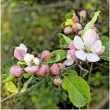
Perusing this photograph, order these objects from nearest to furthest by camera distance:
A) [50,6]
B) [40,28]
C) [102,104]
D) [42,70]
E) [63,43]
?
[42,70]
[63,43]
[50,6]
[102,104]
[40,28]

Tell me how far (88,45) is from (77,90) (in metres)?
0.14

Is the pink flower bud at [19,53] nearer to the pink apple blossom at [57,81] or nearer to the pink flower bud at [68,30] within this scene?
the pink apple blossom at [57,81]

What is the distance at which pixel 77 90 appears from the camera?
46.4 inches

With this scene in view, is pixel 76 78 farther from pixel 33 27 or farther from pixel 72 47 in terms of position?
pixel 33 27

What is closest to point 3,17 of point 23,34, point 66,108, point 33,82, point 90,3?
point 23,34

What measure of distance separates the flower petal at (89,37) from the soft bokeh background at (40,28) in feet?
2.59

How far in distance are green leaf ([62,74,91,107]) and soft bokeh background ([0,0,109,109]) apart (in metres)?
0.81

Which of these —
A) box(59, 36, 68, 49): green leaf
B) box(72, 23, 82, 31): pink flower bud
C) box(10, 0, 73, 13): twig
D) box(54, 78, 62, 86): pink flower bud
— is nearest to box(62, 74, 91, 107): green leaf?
box(54, 78, 62, 86): pink flower bud

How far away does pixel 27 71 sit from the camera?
1130 mm

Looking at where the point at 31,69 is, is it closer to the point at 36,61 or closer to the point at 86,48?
the point at 36,61

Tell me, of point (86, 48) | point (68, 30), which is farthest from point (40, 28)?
point (86, 48)

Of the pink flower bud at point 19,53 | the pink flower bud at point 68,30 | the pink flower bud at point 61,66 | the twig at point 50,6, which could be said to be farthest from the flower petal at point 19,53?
the twig at point 50,6

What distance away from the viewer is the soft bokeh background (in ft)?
7.26

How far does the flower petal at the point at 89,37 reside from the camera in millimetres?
1184
